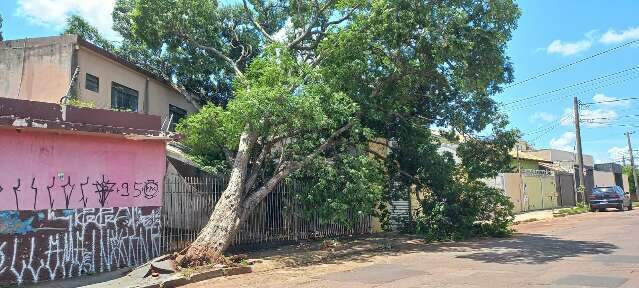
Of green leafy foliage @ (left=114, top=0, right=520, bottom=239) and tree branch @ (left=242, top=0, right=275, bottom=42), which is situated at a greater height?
tree branch @ (left=242, top=0, right=275, bottom=42)

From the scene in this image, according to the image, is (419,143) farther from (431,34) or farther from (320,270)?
(320,270)

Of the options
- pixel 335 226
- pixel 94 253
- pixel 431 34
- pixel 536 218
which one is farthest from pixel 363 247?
pixel 536 218

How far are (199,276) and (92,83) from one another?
369 inches

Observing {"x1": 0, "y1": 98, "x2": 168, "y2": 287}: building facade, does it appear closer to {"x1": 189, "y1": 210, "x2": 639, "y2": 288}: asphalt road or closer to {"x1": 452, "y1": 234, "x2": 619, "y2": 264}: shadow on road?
{"x1": 189, "y1": 210, "x2": 639, "y2": 288}: asphalt road

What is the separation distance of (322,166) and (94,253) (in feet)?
22.6

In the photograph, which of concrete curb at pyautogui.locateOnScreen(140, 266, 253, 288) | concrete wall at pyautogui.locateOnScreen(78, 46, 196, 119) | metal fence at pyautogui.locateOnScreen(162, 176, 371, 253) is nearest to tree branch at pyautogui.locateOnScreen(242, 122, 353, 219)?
metal fence at pyautogui.locateOnScreen(162, 176, 371, 253)

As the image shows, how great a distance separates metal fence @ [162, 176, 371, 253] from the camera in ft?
45.3

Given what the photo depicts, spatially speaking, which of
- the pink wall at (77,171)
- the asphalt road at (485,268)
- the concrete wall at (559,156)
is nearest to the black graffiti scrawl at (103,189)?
the pink wall at (77,171)

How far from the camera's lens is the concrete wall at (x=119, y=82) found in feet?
56.5

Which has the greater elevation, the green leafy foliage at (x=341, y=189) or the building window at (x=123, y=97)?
the building window at (x=123, y=97)

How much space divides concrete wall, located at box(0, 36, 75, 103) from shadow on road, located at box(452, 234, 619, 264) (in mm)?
13193

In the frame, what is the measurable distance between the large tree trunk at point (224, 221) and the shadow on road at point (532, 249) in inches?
235

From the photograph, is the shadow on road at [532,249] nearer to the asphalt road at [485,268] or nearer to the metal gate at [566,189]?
the asphalt road at [485,268]

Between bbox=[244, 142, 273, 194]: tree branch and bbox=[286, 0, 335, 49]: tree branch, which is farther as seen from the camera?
bbox=[286, 0, 335, 49]: tree branch
